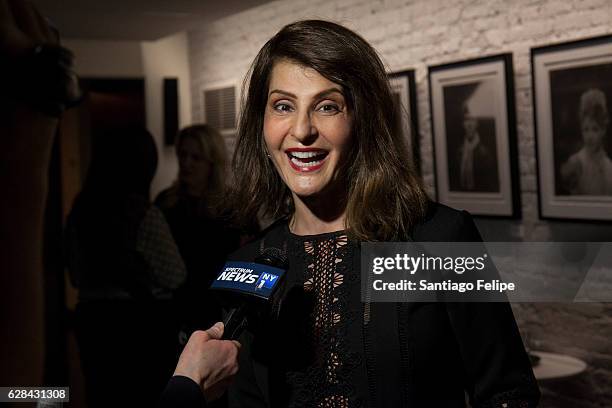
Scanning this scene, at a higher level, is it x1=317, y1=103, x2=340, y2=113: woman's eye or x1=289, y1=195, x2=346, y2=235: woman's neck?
Result: x1=317, y1=103, x2=340, y2=113: woman's eye

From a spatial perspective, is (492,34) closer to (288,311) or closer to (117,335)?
(117,335)

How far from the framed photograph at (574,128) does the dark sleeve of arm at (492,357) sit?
81.1 inches

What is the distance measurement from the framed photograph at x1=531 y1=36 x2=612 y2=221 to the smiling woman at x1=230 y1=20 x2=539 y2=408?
6.52 ft

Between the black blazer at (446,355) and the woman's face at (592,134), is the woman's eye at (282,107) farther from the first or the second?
the woman's face at (592,134)

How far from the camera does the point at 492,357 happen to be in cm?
107

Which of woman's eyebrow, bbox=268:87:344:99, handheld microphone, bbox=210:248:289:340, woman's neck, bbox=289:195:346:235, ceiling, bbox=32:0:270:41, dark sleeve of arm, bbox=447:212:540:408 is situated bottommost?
dark sleeve of arm, bbox=447:212:540:408

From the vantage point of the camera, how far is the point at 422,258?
1153mm

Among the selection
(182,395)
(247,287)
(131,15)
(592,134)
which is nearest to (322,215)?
(247,287)

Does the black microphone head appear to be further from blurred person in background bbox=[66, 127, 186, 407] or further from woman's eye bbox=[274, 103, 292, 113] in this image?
blurred person in background bbox=[66, 127, 186, 407]

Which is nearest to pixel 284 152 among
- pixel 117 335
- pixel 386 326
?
pixel 386 326

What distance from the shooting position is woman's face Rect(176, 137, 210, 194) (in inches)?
139

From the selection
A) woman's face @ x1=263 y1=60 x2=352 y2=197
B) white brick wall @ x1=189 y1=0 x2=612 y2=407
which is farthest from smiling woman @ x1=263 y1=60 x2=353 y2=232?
white brick wall @ x1=189 y1=0 x2=612 y2=407

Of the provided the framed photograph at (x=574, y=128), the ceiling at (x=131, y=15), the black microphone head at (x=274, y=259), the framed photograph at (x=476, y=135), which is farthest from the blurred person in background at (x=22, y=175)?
the ceiling at (x=131, y=15)

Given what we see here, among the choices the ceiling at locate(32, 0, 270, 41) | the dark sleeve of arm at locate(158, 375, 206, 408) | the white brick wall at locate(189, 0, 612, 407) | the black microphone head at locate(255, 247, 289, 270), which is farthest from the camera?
the ceiling at locate(32, 0, 270, 41)
